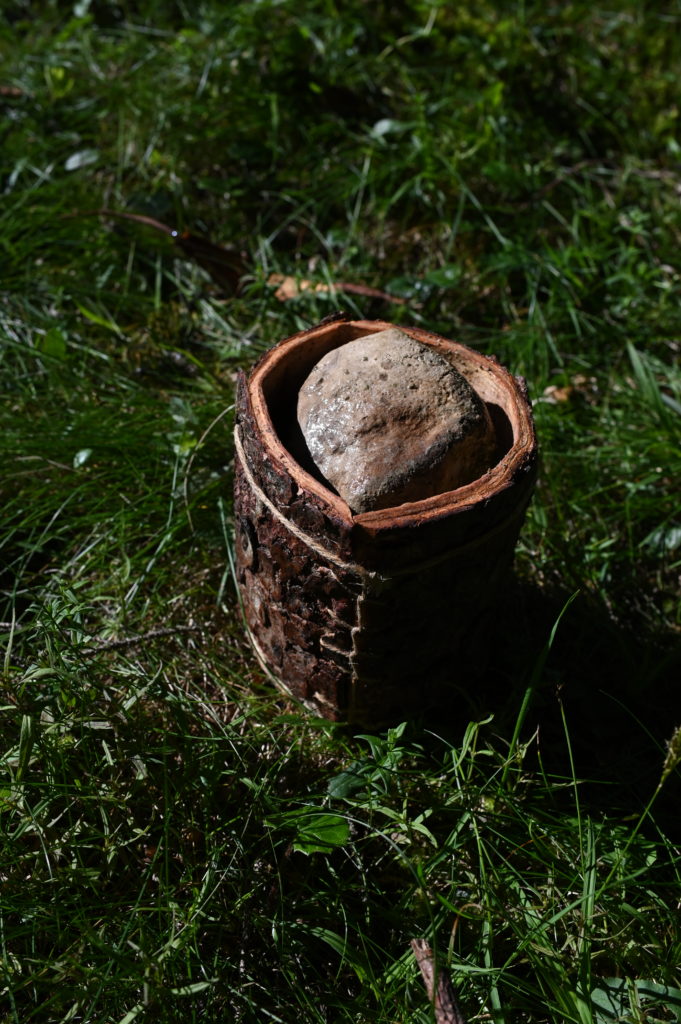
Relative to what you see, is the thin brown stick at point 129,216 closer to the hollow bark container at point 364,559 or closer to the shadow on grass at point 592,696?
the hollow bark container at point 364,559

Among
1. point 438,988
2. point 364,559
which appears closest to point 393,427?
point 364,559

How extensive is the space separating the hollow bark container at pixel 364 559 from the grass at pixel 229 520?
0.15m

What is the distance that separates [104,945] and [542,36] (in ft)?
12.5

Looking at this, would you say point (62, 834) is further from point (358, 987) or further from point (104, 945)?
point (358, 987)

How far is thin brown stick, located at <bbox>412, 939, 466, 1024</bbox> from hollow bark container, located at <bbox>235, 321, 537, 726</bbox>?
54cm

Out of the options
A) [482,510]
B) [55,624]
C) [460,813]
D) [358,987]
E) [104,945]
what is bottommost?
[358,987]

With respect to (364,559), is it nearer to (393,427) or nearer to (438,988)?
(393,427)

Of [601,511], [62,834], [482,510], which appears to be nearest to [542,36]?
[601,511]

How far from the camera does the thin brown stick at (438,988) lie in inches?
60.3

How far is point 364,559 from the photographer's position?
5.50ft

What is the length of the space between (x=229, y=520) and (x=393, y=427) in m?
0.75

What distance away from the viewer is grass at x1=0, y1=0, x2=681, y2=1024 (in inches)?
67.9

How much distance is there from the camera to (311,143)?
11.1ft

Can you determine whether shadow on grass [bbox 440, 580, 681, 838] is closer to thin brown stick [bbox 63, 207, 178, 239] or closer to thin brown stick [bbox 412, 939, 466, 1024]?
thin brown stick [bbox 412, 939, 466, 1024]
